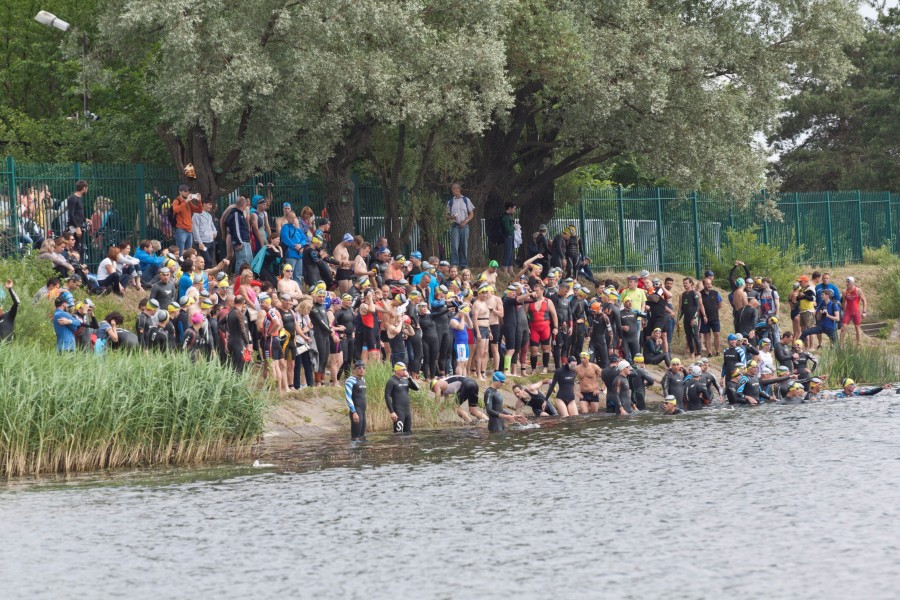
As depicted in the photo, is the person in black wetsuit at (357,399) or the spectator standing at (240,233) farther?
the spectator standing at (240,233)

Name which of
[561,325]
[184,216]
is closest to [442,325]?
[561,325]

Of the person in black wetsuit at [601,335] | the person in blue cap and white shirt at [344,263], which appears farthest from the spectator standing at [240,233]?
the person in black wetsuit at [601,335]

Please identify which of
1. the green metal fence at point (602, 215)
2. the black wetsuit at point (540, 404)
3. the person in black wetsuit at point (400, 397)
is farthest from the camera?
the green metal fence at point (602, 215)

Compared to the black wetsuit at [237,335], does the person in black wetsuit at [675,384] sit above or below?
below

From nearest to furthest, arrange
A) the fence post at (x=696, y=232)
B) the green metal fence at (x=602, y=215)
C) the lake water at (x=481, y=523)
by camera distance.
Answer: the lake water at (x=481, y=523) < the green metal fence at (x=602, y=215) < the fence post at (x=696, y=232)

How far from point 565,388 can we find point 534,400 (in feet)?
2.97

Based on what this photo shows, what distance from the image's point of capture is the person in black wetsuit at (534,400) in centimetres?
2792

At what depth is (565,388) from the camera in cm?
2869

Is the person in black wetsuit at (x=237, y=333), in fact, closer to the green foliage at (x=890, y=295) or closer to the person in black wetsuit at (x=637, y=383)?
the person in black wetsuit at (x=637, y=383)

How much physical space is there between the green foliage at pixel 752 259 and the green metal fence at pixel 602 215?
2.33 feet

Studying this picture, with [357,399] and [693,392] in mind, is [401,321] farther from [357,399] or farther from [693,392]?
[693,392]

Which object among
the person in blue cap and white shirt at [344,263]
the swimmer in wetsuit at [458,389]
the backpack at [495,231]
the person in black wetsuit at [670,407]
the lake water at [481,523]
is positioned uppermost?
the backpack at [495,231]

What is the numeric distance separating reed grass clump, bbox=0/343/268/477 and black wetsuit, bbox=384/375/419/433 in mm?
2895

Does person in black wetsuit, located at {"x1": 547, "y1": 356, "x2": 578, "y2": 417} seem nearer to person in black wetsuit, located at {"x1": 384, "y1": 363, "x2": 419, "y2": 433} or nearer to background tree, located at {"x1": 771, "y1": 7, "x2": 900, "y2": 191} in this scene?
person in black wetsuit, located at {"x1": 384, "y1": 363, "x2": 419, "y2": 433}
